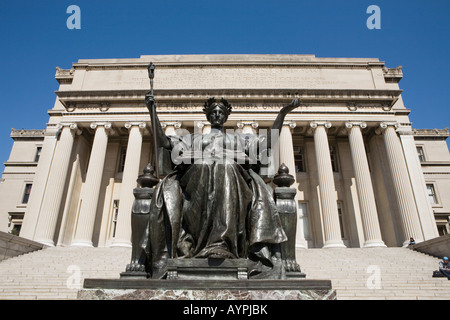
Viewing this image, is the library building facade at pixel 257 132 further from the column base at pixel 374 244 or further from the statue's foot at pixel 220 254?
the statue's foot at pixel 220 254

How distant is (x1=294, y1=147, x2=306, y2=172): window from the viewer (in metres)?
26.5

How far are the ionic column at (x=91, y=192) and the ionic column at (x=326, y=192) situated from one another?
16559mm

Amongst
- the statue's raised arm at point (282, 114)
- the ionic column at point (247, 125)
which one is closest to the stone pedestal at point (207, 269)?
the statue's raised arm at point (282, 114)

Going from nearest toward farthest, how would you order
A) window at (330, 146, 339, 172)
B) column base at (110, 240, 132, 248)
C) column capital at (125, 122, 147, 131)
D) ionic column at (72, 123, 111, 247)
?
column base at (110, 240, 132, 248), ionic column at (72, 123, 111, 247), column capital at (125, 122, 147, 131), window at (330, 146, 339, 172)

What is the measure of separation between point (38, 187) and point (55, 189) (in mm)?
1512

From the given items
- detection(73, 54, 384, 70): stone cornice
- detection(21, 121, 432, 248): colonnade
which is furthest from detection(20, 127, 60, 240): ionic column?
detection(73, 54, 384, 70): stone cornice

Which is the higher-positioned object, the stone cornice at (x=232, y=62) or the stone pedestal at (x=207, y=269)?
the stone cornice at (x=232, y=62)

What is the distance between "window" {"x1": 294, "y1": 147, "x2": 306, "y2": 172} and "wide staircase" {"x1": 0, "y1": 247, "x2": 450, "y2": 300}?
9.34 meters

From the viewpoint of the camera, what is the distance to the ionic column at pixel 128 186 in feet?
67.3

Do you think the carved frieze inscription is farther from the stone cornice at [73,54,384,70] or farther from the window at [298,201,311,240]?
the window at [298,201,311,240]

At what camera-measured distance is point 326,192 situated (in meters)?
21.7

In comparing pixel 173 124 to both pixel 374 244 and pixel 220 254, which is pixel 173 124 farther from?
pixel 220 254

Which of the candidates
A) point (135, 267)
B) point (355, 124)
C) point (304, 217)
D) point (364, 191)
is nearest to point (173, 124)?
point (304, 217)

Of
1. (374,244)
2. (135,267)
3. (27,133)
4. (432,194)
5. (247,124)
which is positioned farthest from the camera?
(27,133)
